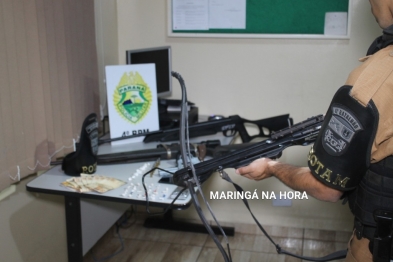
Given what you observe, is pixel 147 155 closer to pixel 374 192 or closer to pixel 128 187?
pixel 128 187

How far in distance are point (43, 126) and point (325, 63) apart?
61.7 inches

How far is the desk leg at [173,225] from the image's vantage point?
3031 mm

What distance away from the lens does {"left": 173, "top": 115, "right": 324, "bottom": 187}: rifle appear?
157cm

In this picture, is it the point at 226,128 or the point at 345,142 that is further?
the point at 226,128

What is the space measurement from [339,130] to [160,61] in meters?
1.62

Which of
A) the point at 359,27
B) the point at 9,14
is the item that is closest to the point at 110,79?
the point at 9,14

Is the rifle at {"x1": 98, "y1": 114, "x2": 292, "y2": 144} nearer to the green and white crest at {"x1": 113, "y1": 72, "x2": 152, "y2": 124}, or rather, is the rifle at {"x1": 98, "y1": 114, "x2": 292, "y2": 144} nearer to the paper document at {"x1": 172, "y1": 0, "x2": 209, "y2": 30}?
the green and white crest at {"x1": 113, "y1": 72, "x2": 152, "y2": 124}

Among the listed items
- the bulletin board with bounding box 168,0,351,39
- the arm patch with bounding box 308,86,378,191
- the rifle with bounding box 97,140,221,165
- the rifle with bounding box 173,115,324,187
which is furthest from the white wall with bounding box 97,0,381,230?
the arm patch with bounding box 308,86,378,191

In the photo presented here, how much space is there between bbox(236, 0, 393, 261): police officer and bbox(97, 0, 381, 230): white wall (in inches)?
56.0

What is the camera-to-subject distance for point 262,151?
161cm

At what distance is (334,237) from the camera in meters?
2.98

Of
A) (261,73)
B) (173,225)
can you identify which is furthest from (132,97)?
(173,225)

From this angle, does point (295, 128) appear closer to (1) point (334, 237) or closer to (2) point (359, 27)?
(2) point (359, 27)

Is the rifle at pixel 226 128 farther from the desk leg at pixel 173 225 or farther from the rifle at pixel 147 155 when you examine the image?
the desk leg at pixel 173 225
